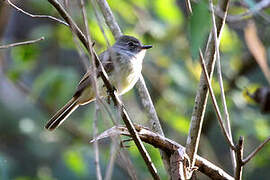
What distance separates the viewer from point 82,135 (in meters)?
5.76

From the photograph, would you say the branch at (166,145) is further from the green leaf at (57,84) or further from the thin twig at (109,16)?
the green leaf at (57,84)

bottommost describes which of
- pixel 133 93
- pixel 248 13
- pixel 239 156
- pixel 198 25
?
pixel 133 93

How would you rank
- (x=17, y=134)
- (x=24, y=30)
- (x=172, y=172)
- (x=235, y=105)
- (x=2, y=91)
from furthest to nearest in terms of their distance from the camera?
(x=24, y=30) → (x=2, y=91) → (x=17, y=134) → (x=235, y=105) → (x=172, y=172)

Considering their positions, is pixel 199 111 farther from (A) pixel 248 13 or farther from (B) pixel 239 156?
(A) pixel 248 13

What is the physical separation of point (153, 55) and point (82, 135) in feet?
3.79

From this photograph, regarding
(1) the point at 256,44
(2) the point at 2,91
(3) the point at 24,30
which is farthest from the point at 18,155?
(1) the point at 256,44

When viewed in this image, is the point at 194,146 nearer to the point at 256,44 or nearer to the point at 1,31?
the point at 256,44

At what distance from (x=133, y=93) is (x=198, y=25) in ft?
13.5

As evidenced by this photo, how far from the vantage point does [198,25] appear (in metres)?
1.84

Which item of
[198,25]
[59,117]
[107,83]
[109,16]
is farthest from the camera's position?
[59,117]

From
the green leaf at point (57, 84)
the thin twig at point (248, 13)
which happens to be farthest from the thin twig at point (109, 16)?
the green leaf at point (57, 84)

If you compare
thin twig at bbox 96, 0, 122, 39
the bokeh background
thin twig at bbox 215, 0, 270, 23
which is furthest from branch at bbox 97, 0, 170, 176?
the bokeh background

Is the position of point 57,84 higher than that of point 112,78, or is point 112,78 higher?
point 112,78

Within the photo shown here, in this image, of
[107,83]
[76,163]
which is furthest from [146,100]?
[76,163]
